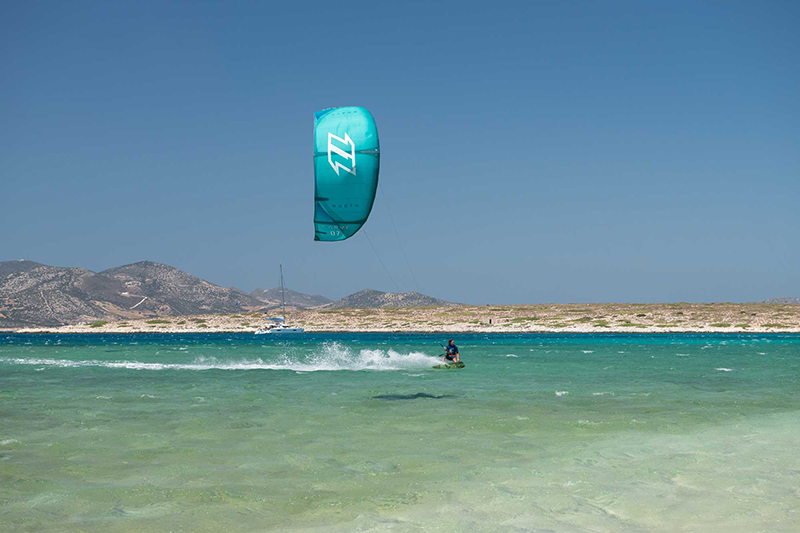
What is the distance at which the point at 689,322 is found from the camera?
124 m

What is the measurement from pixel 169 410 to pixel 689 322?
11683 centimetres

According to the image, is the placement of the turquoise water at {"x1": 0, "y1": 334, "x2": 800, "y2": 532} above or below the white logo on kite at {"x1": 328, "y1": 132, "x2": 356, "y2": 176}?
below

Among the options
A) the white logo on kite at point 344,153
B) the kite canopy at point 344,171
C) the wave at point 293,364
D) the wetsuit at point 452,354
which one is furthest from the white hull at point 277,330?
the white logo on kite at point 344,153

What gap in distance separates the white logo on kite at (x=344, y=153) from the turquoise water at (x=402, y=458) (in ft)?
28.4

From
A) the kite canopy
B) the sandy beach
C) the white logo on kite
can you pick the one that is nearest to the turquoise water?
the kite canopy

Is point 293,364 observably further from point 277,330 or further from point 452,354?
point 277,330

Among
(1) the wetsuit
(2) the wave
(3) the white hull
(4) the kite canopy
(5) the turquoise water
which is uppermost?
(4) the kite canopy

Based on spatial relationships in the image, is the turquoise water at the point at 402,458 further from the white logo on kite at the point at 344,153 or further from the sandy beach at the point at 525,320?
the sandy beach at the point at 525,320

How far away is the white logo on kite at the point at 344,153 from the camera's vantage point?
2611 cm

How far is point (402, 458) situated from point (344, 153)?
13815 millimetres

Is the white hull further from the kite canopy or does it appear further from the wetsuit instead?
the kite canopy

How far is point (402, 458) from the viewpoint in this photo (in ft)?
50.6

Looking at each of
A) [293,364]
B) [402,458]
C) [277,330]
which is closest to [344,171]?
[402,458]

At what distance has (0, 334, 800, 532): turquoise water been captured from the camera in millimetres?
11078
